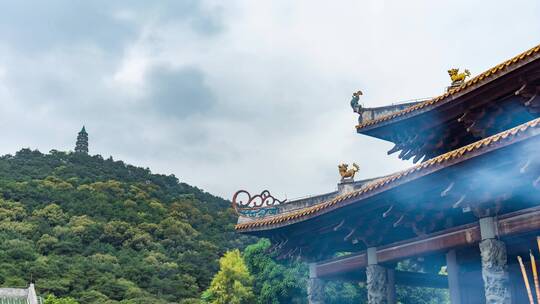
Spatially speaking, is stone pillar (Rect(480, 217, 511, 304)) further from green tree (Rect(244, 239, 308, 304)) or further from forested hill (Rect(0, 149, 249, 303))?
forested hill (Rect(0, 149, 249, 303))

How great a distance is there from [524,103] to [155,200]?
217 ft

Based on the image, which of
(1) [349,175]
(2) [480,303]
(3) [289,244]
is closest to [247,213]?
(3) [289,244]

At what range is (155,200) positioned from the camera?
3000 inches

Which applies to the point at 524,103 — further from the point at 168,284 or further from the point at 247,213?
the point at 168,284

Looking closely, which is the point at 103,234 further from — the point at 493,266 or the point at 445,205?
the point at 493,266

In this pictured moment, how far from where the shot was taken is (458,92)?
13.8 m

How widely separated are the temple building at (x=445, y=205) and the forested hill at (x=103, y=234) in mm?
36264

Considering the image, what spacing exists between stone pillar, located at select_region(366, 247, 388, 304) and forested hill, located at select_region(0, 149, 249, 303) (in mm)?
38109

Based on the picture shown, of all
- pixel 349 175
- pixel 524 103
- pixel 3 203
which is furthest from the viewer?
pixel 3 203

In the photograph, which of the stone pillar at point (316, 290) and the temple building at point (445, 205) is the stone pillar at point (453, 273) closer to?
the temple building at point (445, 205)

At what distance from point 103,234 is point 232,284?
32709mm

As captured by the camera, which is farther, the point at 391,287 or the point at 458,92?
the point at 391,287

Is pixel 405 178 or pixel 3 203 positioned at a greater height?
pixel 3 203

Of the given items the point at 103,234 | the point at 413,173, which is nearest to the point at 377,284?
the point at 413,173
